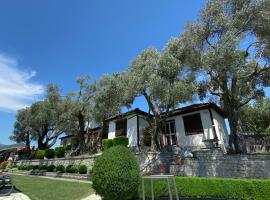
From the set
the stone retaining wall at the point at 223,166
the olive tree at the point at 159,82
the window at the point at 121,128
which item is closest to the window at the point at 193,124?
the olive tree at the point at 159,82

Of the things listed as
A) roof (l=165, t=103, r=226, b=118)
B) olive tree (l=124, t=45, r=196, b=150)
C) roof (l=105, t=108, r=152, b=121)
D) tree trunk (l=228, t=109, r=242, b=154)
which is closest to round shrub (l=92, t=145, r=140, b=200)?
olive tree (l=124, t=45, r=196, b=150)

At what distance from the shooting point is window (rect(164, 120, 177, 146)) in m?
21.0

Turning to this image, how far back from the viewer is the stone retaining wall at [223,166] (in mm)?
12016

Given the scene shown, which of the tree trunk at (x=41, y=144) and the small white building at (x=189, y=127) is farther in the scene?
the tree trunk at (x=41, y=144)

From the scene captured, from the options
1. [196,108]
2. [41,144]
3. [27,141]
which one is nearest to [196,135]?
[196,108]

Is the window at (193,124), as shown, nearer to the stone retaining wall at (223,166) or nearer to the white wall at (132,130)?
the stone retaining wall at (223,166)

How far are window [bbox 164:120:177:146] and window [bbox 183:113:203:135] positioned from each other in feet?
5.05

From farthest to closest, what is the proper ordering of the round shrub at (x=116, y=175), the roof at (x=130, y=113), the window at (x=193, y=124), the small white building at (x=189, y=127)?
1. the roof at (x=130, y=113)
2. the window at (x=193, y=124)
3. the small white building at (x=189, y=127)
4. the round shrub at (x=116, y=175)

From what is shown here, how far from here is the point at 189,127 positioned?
2011 cm

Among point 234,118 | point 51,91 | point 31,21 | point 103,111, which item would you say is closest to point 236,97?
point 234,118

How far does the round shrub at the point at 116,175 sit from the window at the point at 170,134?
1238cm

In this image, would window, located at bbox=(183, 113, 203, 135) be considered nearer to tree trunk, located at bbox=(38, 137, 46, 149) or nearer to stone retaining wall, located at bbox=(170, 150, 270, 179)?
stone retaining wall, located at bbox=(170, 150, 270, 179)

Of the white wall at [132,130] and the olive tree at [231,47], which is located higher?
the olive tree at [231,47]

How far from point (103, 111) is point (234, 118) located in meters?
13.1
